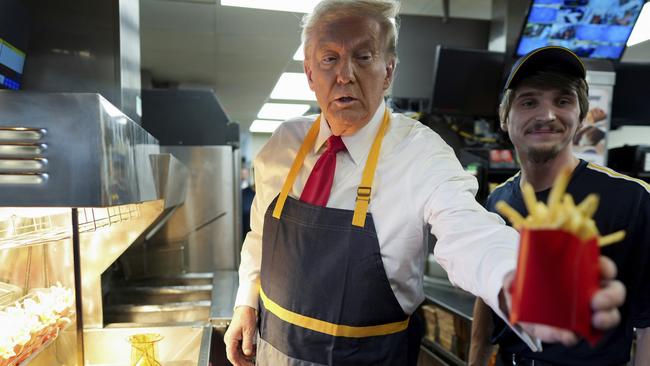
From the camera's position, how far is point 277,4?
339 cm

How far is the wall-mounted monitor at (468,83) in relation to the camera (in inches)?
119

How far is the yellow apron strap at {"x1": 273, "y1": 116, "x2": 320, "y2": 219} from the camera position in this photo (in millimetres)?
1213

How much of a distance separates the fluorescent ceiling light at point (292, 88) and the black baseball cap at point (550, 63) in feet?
13.4

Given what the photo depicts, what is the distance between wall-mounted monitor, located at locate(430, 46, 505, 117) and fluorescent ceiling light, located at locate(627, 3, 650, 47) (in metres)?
1.90

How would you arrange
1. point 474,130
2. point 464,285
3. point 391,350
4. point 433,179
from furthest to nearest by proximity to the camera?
1. point 474,130
2. point 391,350
3. point 433,179
4. point 464,285

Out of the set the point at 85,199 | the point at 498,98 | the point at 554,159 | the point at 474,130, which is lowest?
the point at 85,199

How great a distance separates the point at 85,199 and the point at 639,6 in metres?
3.87

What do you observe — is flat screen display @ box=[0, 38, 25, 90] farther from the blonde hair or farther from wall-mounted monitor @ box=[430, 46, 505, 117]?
wall-mounted monitor @ box=[430, 46, 505, 117]

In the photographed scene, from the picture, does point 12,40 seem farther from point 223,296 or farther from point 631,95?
point 631,95

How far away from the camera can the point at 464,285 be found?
2.47 ft

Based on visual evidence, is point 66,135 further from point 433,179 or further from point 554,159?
point 554,159

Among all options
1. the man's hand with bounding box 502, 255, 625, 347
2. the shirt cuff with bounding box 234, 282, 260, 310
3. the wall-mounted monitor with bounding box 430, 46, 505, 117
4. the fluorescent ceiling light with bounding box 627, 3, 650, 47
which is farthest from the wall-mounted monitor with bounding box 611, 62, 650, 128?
the man's hand with bounding box 502, 255, 625, 347

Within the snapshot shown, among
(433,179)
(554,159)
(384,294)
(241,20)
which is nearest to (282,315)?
(384,294)

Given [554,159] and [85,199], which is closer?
[85,199]
